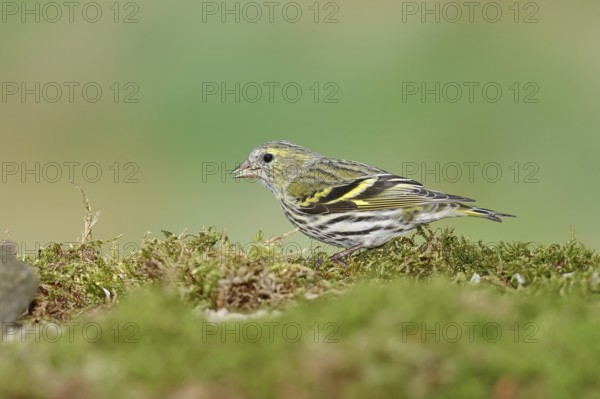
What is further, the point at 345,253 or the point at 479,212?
the point at 479,212

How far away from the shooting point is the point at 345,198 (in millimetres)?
9273

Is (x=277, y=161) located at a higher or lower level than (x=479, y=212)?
higher

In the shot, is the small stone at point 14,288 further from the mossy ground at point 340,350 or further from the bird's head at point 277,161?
the bird's head at point 277,161

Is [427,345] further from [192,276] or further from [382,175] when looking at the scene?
[382,175]

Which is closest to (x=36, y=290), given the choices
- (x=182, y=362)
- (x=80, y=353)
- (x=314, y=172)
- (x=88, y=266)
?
(x=88, y=266)

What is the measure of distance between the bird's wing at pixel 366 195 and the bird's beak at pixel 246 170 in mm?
846

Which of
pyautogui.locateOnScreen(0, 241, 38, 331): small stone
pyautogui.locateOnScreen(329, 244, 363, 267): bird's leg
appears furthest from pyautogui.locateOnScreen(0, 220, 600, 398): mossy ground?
pyautogui.locateOnScreen(329, 244, 363, 267): bird's leg

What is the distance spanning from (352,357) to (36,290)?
3443 mm

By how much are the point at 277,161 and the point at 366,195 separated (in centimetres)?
142

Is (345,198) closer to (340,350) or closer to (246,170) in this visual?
(246,170)

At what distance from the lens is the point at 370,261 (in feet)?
22.0

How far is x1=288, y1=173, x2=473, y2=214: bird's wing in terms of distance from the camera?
29.3ft

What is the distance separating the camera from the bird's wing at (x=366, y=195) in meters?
8.92

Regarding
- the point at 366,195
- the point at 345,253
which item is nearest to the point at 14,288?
the point at 345,253
